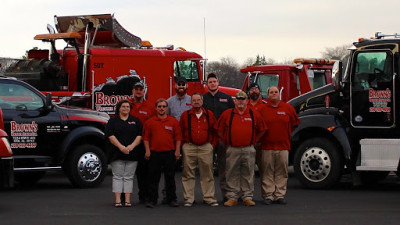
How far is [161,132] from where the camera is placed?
12820mm

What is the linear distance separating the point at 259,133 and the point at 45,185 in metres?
5.45

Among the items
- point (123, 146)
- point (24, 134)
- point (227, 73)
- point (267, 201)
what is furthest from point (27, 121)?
point (227, 73)

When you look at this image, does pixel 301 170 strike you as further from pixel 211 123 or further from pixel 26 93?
pixel 26 93

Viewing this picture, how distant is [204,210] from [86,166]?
378 cm

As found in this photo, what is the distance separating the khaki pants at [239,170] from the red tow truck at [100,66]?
6675mm

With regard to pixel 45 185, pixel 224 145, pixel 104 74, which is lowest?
pixel 45 185

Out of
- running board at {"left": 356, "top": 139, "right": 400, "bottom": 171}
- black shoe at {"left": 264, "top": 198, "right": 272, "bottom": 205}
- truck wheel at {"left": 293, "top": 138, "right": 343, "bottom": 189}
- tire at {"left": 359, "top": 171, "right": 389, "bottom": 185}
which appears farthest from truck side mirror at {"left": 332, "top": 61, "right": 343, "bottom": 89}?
black shoe at {"left": 264, "top": 198, "right": 272, "bottom": 205}

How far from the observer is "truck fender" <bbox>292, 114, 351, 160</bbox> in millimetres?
14820

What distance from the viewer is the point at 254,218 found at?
1147 centimetres

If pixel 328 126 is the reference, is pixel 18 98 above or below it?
above

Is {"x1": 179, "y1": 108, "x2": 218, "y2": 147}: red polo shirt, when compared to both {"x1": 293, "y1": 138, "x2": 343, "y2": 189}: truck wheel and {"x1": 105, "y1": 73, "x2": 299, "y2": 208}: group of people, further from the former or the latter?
{"x1": 293, "y1": 138, "x2": 343, "y2": 189}: truck wheel

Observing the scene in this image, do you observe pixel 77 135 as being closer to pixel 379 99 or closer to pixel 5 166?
pixel 5 166

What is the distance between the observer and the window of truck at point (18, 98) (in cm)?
1506

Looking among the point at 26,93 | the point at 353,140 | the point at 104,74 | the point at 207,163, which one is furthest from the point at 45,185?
the point at 353,140
